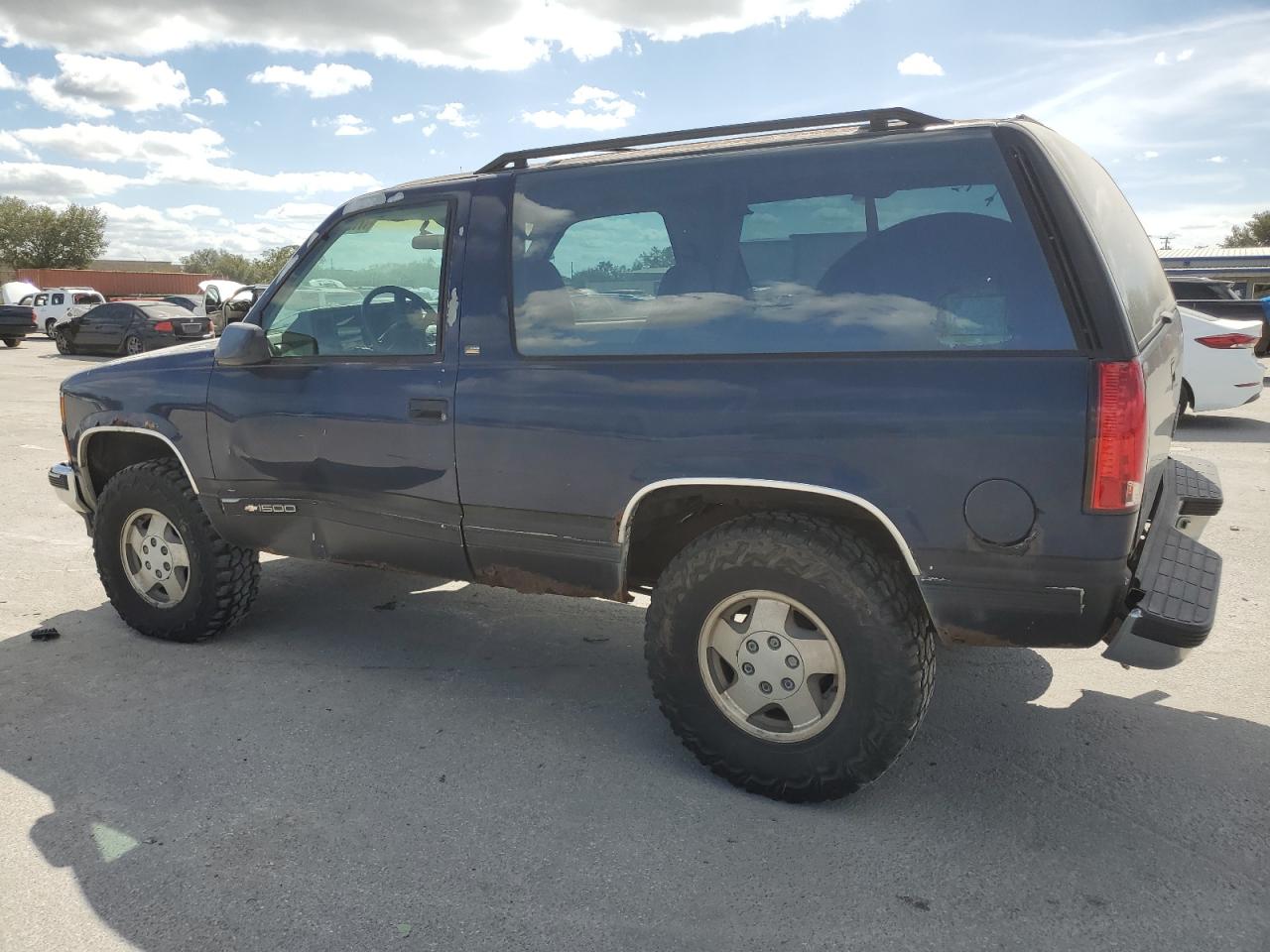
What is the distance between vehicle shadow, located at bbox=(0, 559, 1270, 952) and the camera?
2697 millimetres

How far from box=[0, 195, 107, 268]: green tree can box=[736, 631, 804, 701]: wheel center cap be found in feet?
256

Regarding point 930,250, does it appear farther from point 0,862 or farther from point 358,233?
point 0,862

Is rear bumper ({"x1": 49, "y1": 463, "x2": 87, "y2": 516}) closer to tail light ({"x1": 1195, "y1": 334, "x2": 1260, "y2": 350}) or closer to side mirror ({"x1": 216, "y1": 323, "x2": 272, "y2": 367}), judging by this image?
side mirror ({"x1": 216, "y1": 323, "x2": 272, "y2": 367})

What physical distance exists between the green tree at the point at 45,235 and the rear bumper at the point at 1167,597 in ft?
257

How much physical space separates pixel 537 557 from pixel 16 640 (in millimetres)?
2855

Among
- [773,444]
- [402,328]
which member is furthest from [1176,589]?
[402,328]

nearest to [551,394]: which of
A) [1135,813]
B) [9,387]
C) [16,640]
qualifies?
[1135,813]

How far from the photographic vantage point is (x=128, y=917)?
107 inches

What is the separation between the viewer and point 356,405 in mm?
3988

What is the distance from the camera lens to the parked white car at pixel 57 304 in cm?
3059

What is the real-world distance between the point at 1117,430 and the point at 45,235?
79231mm

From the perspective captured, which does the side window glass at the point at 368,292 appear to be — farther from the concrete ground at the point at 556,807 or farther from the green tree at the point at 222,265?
the green tree at the point at 222,265

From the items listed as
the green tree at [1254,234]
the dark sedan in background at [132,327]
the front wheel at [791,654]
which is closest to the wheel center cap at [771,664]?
the front wheel at [791,654]

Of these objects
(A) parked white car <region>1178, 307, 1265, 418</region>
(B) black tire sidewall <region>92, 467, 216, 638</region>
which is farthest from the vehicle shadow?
(A) parked white car <region>1178, 307, 1265, 418</region>
